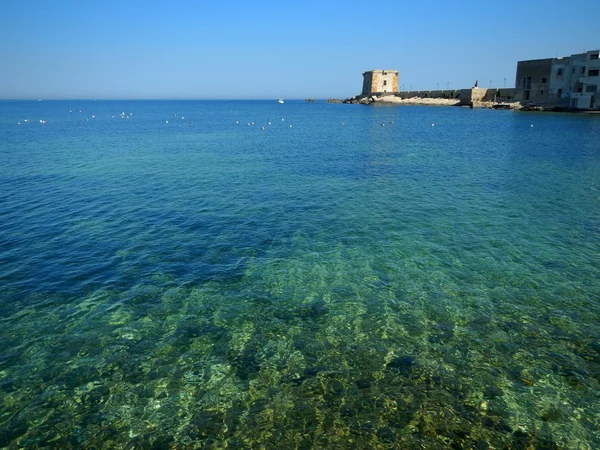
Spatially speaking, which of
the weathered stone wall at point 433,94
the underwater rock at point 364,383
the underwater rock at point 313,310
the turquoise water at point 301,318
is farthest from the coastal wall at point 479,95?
the underwater rock at point 364,383

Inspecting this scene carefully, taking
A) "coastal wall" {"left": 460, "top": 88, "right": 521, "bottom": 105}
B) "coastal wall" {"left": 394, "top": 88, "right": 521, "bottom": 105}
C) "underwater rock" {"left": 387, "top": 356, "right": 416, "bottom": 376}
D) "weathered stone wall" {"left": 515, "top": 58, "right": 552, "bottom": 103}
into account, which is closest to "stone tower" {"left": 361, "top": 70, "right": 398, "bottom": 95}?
"coastal wall" {"left": 394, "top": 88, "right": 521, "bottom": 105}

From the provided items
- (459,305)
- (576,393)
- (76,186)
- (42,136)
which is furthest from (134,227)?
(42,136)

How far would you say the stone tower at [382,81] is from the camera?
18838 cm

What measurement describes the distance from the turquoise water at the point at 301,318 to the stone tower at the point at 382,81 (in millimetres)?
172331

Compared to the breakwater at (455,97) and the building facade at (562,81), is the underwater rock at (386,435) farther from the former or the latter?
the breakwater at (455,97)

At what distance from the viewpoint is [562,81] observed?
110 meters

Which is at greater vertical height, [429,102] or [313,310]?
[429,102]

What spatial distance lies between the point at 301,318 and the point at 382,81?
19546 cm

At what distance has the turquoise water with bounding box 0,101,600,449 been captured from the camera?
356 inches

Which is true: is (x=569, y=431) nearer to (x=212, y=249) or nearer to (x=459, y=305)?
(x=459, y=305)

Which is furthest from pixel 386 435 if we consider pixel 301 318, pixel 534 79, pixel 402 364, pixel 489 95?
pixel 489 95

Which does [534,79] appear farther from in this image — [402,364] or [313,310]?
[402,364]

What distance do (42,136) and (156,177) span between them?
4474cm

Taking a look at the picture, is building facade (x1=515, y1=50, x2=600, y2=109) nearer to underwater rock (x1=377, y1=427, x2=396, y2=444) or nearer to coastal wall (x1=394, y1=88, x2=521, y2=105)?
coastal wall (x1=394, y1=88, x2=521, y2=105)
